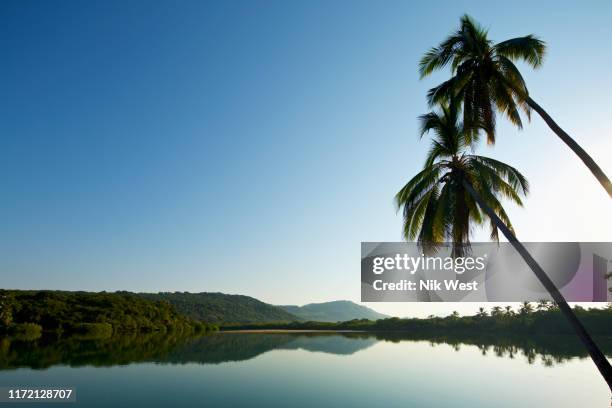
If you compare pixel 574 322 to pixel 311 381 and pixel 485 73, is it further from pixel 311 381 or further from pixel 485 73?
pixel 311 381

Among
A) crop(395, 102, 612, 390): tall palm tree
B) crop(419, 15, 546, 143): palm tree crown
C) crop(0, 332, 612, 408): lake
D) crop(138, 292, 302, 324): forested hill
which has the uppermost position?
crop(419, 15, 546, 143): palm tree crown

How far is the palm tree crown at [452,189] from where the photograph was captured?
12781 millimetres

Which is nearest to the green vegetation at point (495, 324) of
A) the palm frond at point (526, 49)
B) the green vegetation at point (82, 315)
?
the green vegetation at point (82, 315)

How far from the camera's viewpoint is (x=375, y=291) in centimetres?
4009

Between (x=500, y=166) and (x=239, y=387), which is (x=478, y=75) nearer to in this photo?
(x=500, y=166)

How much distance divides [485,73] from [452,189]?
3630mm

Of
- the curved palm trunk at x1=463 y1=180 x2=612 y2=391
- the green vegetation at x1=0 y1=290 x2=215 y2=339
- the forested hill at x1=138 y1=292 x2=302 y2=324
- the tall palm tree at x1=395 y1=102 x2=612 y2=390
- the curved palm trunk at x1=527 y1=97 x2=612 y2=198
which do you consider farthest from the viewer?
the forested hill at x1=138 y1=292 x2=302 y2=324

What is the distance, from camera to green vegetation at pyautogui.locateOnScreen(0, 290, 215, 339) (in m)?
45.4

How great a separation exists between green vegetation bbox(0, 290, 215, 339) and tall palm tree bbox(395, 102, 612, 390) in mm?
42683

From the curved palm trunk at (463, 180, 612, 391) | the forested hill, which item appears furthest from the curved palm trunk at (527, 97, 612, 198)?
the forested hill

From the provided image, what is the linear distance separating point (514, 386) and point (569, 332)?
50.0 meters

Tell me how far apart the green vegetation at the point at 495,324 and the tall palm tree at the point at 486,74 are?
161 feet

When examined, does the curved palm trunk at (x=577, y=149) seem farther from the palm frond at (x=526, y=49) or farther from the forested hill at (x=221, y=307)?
the forested hill at (x=221, y=307)

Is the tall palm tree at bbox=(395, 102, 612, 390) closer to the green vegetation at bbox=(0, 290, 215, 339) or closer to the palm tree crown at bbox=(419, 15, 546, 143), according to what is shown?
the palm tree crown at bbox=(419, 15, 546, 143)
